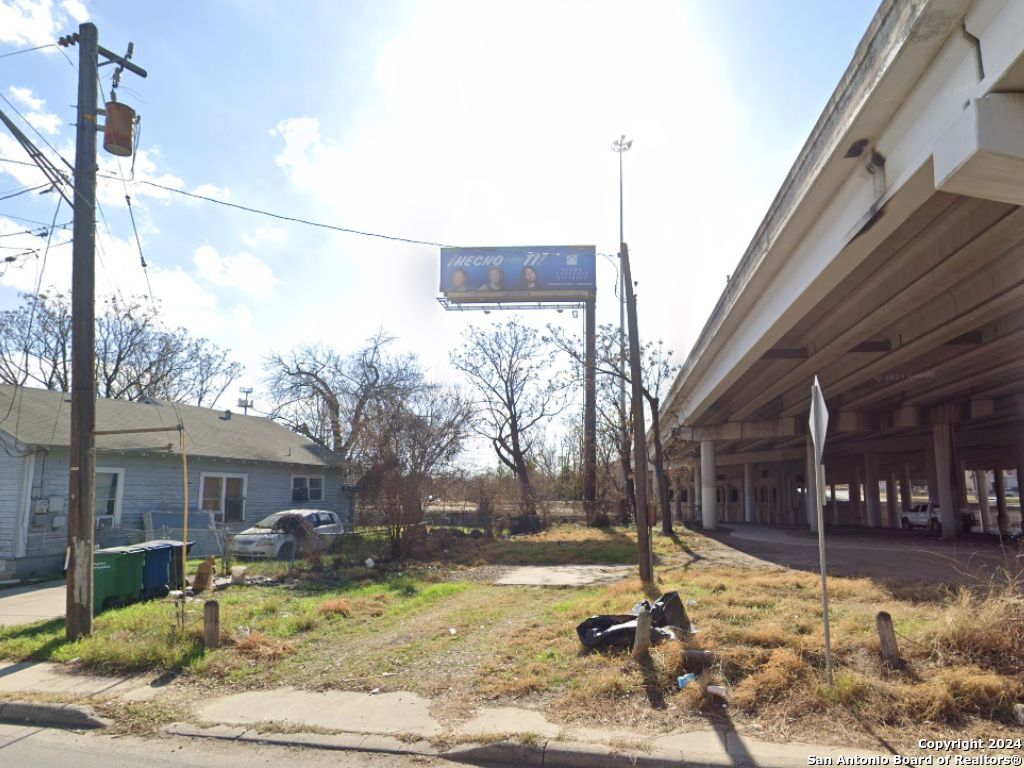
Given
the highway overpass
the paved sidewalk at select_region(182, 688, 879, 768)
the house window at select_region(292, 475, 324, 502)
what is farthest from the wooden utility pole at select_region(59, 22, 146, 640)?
the house window at select_region(292, 475, 324, 502)

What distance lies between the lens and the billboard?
4238cm

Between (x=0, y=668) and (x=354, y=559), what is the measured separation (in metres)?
10.3

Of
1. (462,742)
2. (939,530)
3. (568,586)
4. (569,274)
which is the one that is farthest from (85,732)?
(569,274)

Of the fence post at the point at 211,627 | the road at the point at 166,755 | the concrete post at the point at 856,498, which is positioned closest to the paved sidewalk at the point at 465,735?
the road at the point at 166,755

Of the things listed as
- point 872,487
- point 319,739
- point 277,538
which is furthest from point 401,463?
point 872,487

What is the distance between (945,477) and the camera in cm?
2891

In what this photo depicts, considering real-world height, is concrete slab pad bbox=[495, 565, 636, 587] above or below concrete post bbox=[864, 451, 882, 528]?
below

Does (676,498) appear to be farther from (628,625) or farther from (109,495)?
(628,625)

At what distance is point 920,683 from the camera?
5.80m

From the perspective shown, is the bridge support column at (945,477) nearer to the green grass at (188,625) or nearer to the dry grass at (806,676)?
the dry grass at (806,676)

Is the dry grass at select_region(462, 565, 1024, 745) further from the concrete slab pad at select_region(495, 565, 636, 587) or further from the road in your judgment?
the concrete slab pad at select_region(495, 565, 636, 587)

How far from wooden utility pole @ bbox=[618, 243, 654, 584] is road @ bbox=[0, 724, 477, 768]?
8.21 metres

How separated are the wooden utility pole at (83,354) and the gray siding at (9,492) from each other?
9126 mm

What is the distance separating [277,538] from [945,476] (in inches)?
1080
